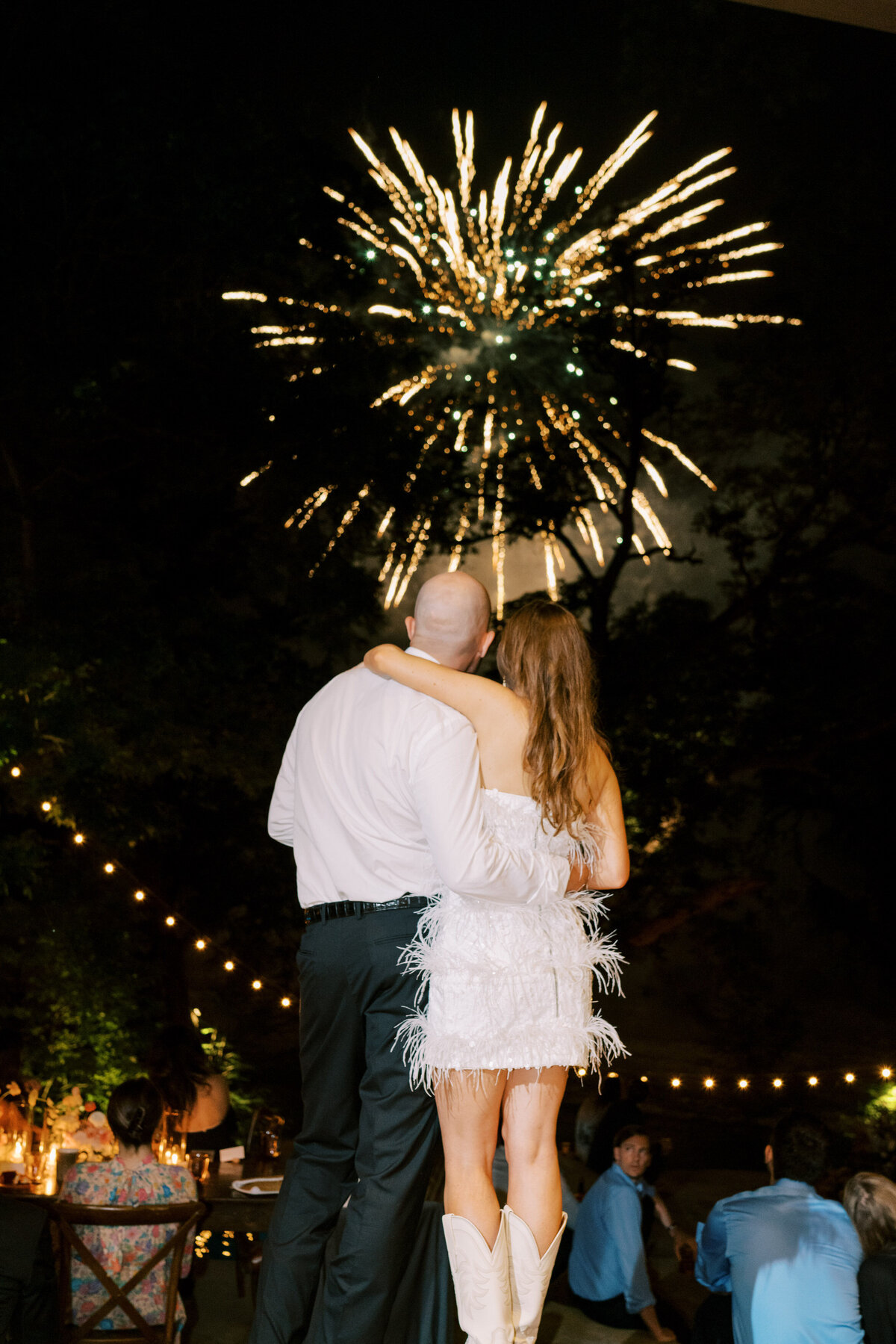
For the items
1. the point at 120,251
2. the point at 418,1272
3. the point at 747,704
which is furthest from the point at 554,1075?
the point at 747,704

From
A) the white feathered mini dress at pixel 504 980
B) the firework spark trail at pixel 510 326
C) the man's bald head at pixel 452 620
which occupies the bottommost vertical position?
the white feathered mini dress at pixel 504 980

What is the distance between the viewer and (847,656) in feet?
32.9

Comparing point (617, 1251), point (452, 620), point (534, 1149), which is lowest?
point (617, 1251)

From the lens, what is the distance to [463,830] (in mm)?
2115

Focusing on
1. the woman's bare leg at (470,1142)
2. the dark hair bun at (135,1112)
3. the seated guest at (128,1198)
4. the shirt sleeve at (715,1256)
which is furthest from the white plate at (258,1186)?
the woman's bare leg at (470,1142)

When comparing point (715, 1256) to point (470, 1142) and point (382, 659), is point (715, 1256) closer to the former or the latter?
point (470, 1142)

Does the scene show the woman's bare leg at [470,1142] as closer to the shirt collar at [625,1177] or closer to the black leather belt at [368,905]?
the black leather belt at [368,905]

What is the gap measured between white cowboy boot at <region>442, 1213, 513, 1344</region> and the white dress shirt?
61 cm

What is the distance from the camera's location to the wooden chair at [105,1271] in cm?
267

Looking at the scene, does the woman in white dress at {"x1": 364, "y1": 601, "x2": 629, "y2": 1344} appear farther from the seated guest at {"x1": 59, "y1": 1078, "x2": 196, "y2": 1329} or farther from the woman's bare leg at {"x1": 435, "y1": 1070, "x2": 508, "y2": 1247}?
the seated guest at {"x1": 59, "y1": 1078, "x2": 196, "y2": 1329}

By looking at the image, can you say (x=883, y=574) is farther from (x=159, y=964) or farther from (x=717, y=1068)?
(x=159, y=964)

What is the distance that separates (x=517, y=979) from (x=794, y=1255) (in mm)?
1412

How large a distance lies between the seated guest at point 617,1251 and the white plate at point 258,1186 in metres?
1.19

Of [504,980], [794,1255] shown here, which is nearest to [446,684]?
[504,980]
